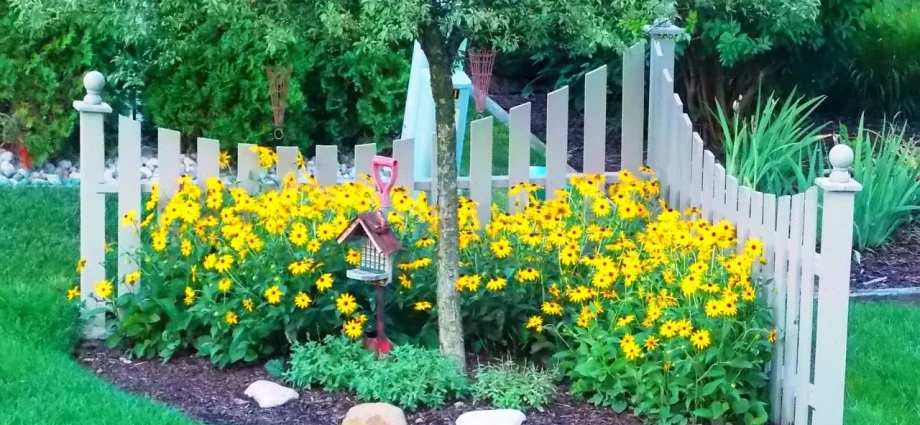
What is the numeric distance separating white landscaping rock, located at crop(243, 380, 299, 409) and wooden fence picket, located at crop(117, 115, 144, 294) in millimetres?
921

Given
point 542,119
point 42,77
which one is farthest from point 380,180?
point 542,119

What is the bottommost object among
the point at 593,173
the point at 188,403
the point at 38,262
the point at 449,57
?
the point at 188,403

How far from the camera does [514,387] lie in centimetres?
432

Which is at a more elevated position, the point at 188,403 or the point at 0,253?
the point at 0,253

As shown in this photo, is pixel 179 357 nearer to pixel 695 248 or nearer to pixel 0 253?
pixel 0 253

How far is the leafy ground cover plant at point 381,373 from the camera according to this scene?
4.27 metres

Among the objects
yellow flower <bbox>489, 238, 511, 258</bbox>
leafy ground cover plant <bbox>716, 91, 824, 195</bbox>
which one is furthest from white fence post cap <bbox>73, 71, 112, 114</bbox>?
leafy ground cover plant <bbox>716, 91, 824, 195</bbox>

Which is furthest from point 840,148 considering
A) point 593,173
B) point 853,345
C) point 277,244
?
point 277,244

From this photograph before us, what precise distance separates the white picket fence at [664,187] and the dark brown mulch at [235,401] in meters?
0.50

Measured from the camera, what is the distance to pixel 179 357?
15.9ft

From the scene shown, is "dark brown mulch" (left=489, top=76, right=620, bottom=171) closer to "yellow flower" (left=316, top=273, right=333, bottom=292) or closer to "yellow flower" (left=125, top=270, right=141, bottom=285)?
"yellow flower" (left=316, top=273, right=333, bottom=292)

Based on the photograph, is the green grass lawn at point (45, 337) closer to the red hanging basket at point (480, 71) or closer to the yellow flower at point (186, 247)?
the yellow flower at point (186, 247)

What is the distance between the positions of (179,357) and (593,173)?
2.13m

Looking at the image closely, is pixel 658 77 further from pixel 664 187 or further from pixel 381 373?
pixel 381 373
